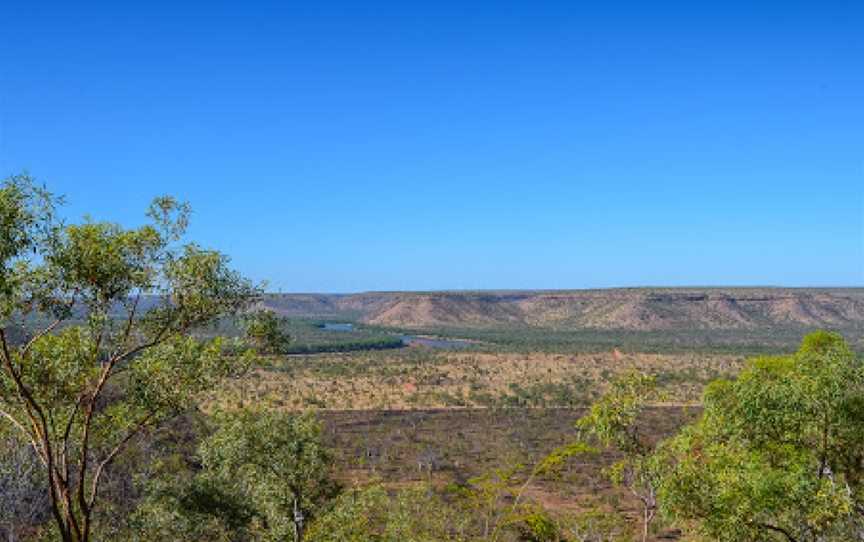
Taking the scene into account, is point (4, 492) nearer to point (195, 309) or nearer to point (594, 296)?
point (195, 309)

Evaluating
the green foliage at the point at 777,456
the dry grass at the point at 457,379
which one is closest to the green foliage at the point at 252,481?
the green foliage at the point at 777,456

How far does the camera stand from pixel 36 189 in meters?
8.91

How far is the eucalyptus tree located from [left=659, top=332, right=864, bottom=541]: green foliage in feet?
24.8

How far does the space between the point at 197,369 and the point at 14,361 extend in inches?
98.9

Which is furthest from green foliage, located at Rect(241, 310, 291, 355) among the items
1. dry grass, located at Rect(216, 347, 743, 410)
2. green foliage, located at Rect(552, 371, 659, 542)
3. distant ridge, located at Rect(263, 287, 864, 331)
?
distant ridge, located at Rect(263, 287, 864, 331)

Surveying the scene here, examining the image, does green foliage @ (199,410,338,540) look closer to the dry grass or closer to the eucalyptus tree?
the eucalyptus tree

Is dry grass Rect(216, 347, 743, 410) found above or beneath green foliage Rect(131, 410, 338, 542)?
beneath

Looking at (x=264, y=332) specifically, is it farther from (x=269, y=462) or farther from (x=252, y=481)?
(x=252, y=481)

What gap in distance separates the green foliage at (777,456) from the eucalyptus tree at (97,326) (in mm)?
7555

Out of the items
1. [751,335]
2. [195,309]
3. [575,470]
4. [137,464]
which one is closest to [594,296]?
[751,335]

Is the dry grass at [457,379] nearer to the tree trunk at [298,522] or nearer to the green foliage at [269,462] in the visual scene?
the green foliage at [269,462]

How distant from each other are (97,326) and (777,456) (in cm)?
1150

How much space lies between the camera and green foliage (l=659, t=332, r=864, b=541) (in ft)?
33.9

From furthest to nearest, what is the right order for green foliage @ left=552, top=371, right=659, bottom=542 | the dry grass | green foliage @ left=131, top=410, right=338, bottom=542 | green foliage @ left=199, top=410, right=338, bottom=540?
the dry grass → green foliage @ left=199, top=410, right=338, bottom=540 → green foliage @ left=131, top=410, right=338, bottom=542 → green foliage @ left=552, top=371, right=659, bottom=542
